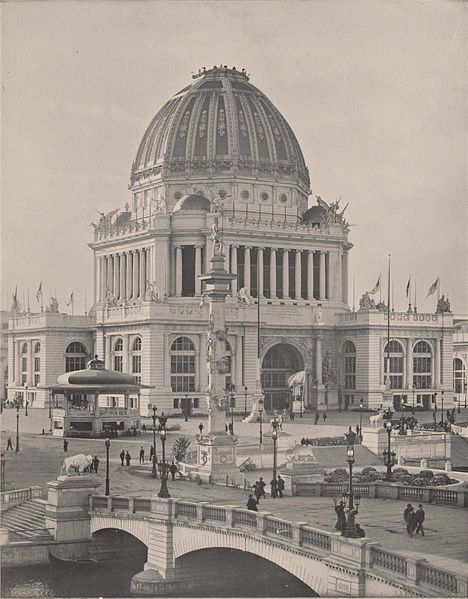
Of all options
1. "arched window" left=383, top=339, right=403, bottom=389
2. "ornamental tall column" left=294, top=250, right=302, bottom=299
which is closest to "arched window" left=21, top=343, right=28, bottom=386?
"ornamental tall column" left=294, top=250, right=302, bottom=299

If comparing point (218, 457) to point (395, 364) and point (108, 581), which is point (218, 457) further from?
point (395, 364)

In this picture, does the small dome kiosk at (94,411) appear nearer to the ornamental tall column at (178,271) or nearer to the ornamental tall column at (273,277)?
the ornamental tall column at (178,271)

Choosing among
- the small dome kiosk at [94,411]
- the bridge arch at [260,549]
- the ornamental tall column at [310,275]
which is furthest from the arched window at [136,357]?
the bridge arch at [260,549]

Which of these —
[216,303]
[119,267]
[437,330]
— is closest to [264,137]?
[119,267]

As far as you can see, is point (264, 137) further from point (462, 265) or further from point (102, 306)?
point (462, 265)

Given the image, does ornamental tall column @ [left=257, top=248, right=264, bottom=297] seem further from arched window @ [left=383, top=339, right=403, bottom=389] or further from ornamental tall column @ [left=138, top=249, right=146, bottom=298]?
arched window @ [left=383, top=339, right=403, bottom=389]

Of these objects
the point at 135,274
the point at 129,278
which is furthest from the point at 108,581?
the point at 129,278
